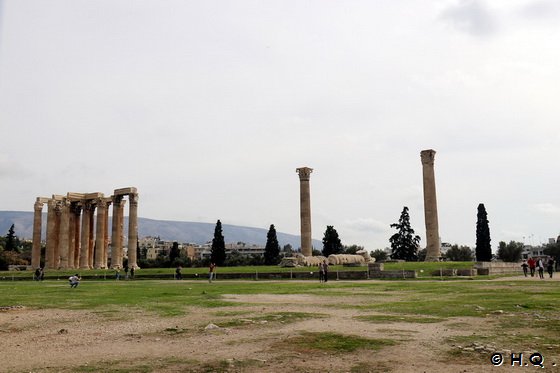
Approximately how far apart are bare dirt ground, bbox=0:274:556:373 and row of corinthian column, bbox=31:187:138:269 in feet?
187

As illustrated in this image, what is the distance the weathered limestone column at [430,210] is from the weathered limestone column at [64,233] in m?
49.9

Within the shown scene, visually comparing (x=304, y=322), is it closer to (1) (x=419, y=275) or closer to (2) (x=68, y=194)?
(1) (x=419, y=275)

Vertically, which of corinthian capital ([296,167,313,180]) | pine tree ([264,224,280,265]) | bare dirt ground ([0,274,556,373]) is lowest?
bare dirt ground ([0,274,556,373])

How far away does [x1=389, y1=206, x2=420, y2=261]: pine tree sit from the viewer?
9212cm

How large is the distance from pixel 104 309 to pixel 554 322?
15035 mm

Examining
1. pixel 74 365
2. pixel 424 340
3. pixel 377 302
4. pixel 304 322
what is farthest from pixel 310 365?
pixel 377 302

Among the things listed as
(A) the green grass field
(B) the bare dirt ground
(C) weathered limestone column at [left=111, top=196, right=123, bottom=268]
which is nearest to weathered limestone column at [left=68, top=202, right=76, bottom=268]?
(C) weathered limestone column at [left=111, top=196, right=123, bottom=268]

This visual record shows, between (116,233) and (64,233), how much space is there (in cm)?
727

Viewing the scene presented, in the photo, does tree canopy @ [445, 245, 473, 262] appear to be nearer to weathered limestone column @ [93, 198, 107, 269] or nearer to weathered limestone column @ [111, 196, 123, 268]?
weathered limestone column @ [111, 196, 123, 268]

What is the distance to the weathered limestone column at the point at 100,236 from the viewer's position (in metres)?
73.2

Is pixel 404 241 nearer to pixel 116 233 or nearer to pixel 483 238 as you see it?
pixel 483 238

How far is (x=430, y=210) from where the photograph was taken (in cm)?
5797

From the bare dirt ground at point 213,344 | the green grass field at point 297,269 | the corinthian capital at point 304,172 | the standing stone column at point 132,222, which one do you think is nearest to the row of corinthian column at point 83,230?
the standing stone column at point 132,222

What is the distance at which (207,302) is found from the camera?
20.7 m
